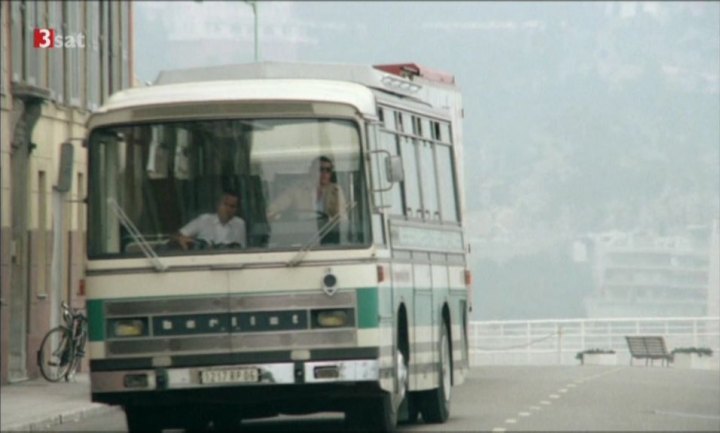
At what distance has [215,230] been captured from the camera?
71.3ft

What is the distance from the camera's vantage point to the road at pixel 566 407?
81.9 ft

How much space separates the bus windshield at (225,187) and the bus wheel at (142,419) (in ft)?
5.26

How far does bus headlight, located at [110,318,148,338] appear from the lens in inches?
851

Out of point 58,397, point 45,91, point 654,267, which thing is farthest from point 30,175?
point 654,267

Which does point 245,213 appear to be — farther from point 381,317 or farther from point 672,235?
point 672,235

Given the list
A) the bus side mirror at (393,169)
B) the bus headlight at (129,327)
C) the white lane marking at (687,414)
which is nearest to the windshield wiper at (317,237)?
the bus side mirror at (393,169)

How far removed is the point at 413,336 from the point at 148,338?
9.58ft

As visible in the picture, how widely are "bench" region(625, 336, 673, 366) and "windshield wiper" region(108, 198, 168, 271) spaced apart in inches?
1599

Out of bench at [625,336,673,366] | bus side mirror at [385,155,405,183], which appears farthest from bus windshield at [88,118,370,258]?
bench at [625,336,673,366]

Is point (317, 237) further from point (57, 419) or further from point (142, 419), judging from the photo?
point (57, 419)

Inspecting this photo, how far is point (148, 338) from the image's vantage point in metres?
21.6

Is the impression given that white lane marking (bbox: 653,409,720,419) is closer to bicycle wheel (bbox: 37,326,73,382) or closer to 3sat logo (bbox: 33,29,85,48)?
bicycle wheel (bbox: 37,326,73,382)

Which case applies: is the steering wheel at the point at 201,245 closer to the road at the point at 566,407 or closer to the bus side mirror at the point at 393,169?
the bus side mirror at the point at 393,169

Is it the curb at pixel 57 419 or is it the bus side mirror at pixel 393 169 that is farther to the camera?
the curb at pixel 57 419
